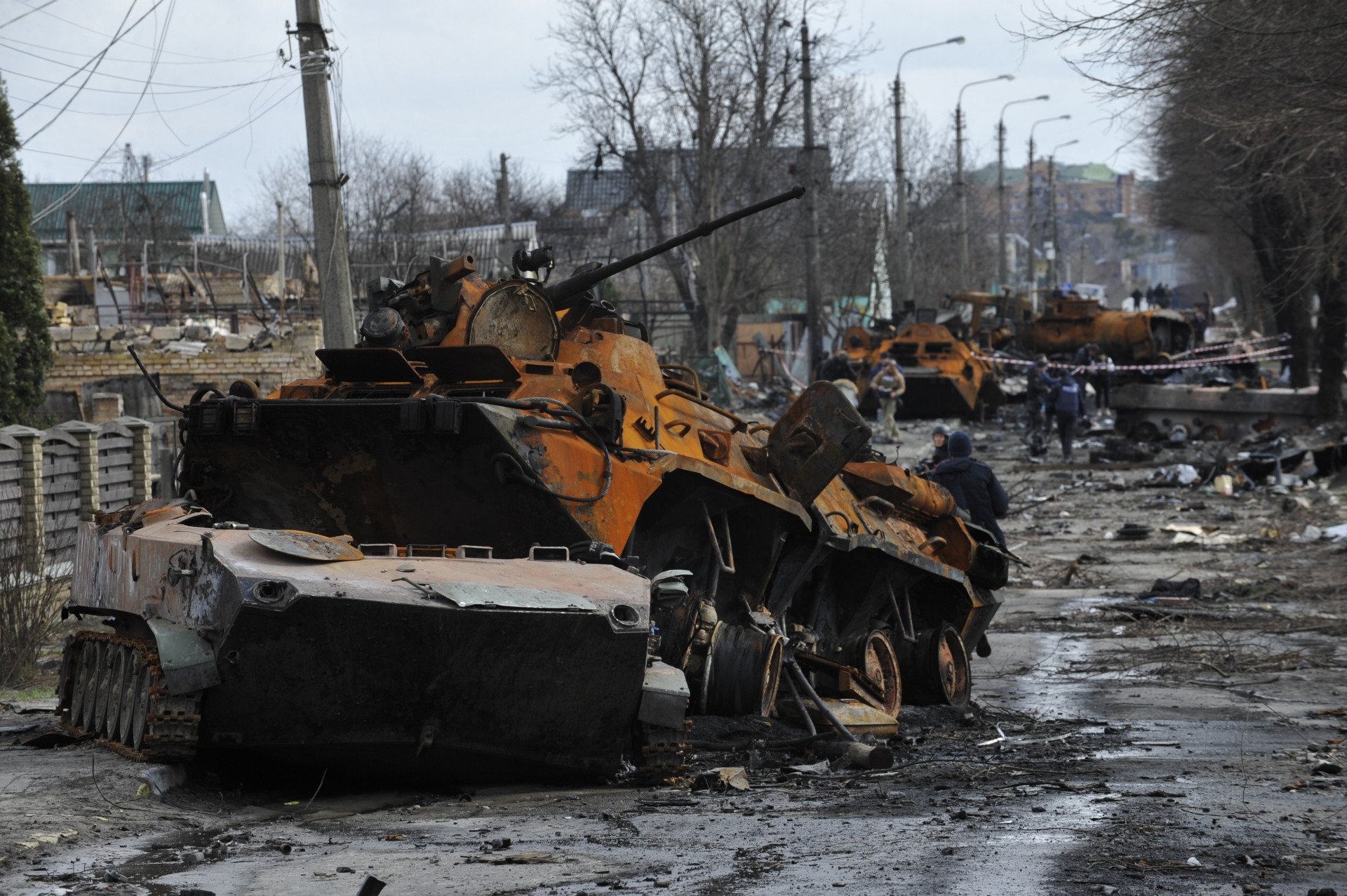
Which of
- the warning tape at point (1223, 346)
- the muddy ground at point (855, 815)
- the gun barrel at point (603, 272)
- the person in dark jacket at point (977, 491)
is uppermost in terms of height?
the gun barrel at point (603, 272)

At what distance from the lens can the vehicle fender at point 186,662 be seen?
20.9 feet

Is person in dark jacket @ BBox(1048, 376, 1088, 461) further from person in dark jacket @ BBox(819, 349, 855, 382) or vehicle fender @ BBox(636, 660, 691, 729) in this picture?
vehicle fender @ BBox(636, 660, 691, 729)

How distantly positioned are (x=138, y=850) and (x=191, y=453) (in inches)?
132

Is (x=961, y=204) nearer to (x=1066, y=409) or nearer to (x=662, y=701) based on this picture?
(x=1066, y=409)

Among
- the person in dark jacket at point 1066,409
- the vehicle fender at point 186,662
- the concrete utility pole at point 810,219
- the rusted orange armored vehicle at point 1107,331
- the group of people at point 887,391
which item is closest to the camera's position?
the vehicle fender at point 186,662

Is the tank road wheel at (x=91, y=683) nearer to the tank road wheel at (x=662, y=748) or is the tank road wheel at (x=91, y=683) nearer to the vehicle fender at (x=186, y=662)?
the vehicle fender at (x=186, y=662)

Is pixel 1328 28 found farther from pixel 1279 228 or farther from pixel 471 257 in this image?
pixel 1279 228

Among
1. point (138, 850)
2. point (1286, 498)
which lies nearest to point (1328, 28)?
point (138, 850)

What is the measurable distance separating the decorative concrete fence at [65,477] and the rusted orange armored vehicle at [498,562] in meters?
5.45

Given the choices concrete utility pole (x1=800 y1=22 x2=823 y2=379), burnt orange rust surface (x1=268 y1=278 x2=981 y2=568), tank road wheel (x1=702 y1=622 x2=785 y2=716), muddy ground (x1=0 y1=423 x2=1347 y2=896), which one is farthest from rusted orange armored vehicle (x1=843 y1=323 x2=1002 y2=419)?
tank road wheel (x1=702 y1=622 x2=785 y2=716)

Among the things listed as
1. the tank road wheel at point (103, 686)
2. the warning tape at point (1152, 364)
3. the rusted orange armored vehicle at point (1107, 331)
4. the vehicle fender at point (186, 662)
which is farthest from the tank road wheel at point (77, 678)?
the rusted orange armored vehicle at point (1107, 331)

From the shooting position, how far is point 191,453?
8.55 metres

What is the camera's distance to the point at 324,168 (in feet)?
43.0

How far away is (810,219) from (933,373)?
5.87m
